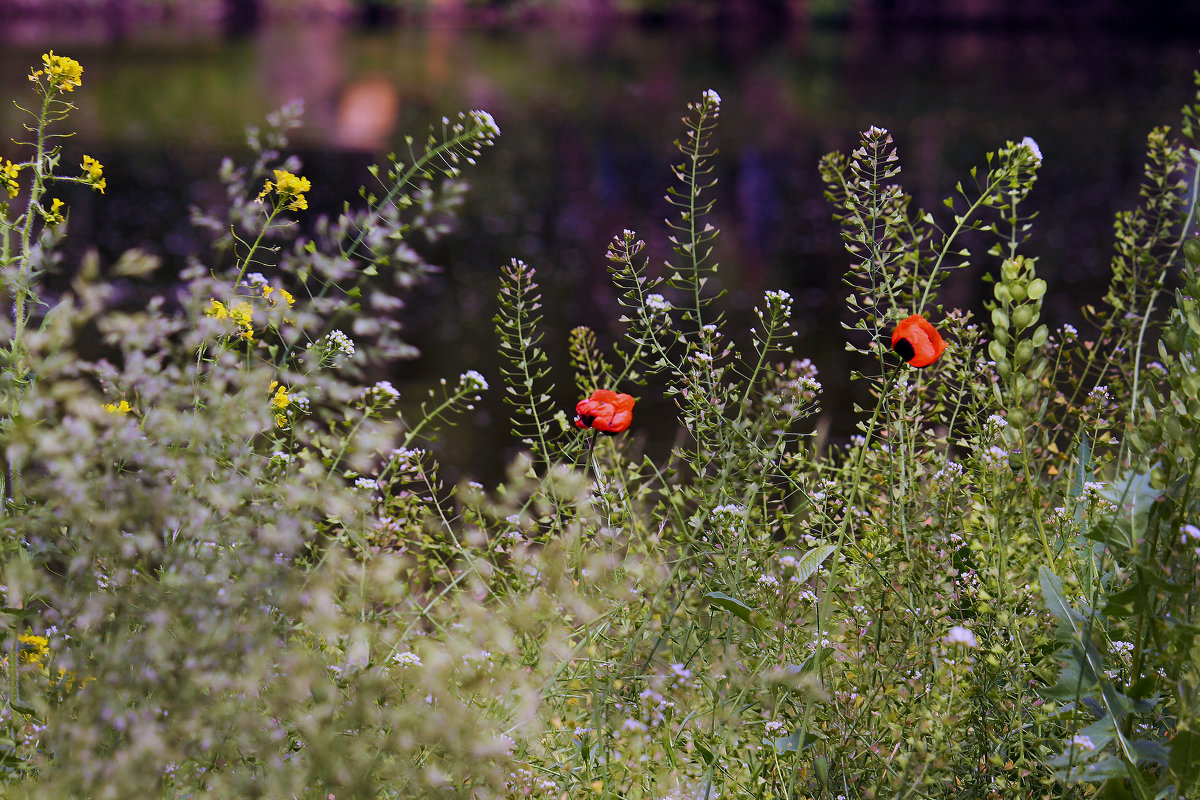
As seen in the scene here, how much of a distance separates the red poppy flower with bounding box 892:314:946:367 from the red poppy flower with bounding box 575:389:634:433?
20.3 inches

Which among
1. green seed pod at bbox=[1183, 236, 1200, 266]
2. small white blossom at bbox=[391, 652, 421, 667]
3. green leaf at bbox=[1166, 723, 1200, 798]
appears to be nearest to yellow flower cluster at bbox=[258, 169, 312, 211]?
small white blossom at bbox=[391, 652, 421, 667]

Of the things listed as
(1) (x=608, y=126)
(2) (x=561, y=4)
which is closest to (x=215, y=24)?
(2) (x=561, y=4)

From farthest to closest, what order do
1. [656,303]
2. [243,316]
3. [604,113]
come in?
[604,113], [656,303], [243,316]

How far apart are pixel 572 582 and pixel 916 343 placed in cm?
80

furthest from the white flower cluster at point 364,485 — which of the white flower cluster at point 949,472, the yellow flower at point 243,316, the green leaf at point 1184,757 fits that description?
the green leaf at point 1184,757

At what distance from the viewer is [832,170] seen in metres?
2.31

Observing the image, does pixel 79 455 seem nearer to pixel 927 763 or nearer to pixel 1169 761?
pixel 927 763

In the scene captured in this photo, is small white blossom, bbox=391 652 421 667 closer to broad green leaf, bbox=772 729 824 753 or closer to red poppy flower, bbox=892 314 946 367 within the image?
broad green leaf, bbox=772 729 824 753

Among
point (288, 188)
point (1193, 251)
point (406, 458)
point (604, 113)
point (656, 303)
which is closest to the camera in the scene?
point (1193, 251)

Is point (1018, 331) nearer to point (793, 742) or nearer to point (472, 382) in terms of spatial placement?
point (793, 742)

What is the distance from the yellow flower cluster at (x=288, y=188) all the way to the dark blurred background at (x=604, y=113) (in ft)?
9.80

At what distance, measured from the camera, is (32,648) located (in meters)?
1.75

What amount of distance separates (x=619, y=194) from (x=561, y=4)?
28.4 metres

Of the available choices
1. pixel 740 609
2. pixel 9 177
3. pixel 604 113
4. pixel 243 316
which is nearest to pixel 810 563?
pixel 740 609
